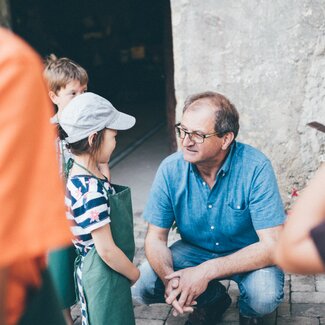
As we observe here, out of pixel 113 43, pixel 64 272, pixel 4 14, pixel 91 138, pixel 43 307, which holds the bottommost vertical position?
pixel 113 43

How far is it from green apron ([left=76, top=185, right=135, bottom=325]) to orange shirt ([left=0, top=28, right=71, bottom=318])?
5.14 ft

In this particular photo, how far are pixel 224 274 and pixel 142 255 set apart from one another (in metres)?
1.44

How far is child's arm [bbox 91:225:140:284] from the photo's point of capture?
8.59ft

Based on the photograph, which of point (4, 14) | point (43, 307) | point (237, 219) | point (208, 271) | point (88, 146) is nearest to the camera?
point (43, 307)

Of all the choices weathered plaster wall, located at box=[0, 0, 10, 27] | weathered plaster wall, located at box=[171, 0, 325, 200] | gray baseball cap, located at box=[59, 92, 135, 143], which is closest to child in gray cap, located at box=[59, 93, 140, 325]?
gray baseball cap, located at box=[59, 92, 135, 143]

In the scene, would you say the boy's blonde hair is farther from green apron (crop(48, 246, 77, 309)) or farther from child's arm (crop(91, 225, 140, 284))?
child's arm (crop(91, 225, 140, 284))

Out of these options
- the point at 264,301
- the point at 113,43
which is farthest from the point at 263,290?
the point at 113,43

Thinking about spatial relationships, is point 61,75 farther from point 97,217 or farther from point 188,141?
point 97,217

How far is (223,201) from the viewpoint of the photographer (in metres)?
3.19

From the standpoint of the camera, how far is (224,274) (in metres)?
3.09

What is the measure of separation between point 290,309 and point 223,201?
2.89 ft

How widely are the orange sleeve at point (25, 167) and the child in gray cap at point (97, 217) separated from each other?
149cm

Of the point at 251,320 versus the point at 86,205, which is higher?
the point at 86,205

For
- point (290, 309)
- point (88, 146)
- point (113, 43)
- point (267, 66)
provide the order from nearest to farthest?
point (88, 146), point (290, 309), point (267, 66), point (113, 43)
